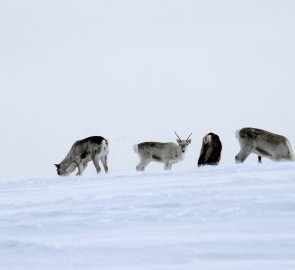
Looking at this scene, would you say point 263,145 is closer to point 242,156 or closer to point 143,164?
point 242,156

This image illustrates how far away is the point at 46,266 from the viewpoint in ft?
17.4

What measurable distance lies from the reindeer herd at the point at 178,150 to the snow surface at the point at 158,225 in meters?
7.80

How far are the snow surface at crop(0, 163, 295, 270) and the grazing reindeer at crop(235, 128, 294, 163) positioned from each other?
26.2 feet

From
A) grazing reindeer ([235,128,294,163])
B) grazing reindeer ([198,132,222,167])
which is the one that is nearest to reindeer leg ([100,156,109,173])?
grazing reindeer ([198,132,222,167])

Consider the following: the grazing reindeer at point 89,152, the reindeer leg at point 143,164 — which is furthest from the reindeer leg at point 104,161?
the reindeer leg at point 143,164

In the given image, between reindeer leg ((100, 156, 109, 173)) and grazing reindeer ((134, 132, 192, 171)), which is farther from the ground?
grazing reindeer ((134, 132, 192, 171))

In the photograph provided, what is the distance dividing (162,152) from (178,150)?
0.46 meters

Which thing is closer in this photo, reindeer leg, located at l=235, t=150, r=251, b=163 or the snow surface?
the snow surface

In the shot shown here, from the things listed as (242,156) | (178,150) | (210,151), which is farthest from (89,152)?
(242,156)

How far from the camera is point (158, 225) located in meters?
6.32

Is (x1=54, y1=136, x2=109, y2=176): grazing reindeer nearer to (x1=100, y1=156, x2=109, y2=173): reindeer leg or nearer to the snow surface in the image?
(x1=100, y1=156, x2=109, y2=173): reindeer leg

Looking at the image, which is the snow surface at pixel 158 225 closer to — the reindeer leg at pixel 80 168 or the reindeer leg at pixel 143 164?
the reindeer leg at pixel 80 168

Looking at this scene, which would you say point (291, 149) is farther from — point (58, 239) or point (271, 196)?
point (58, 239)

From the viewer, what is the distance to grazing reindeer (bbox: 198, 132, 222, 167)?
17047mm
